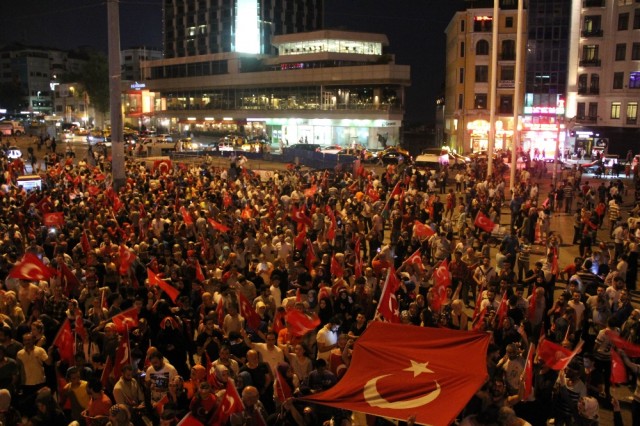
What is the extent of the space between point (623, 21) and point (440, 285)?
4892 cm

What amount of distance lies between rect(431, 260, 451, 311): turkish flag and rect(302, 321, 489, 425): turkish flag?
3722 mm

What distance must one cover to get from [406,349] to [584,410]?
2.19m

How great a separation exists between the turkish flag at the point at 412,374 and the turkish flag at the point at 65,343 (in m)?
4.05

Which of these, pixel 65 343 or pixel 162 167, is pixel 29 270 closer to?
pixel 65 343

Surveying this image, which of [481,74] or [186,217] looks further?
[481,74]

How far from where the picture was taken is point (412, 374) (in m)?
6.87

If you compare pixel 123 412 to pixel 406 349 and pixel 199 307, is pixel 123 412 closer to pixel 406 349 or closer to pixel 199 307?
pixel 406 349

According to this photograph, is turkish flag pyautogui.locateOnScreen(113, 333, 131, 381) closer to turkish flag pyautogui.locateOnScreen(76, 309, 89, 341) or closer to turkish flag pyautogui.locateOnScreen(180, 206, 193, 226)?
turkish flag pyautogui.locateOnScreen(76, 309, 89, 341)

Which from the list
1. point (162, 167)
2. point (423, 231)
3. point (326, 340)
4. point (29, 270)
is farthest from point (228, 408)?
point (162, 167)

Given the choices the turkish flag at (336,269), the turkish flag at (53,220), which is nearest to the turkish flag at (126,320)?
the turkish flag at (336,269)

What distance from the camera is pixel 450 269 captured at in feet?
44.5

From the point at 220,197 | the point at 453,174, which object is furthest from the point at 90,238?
the point at 453,174

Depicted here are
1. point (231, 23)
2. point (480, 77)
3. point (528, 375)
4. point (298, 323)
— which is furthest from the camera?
point (231, 23)

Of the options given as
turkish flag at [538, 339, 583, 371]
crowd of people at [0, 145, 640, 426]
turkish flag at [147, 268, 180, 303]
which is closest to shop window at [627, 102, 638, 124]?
crowd of people at [0, 145, 640, 426]
